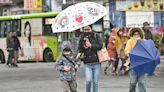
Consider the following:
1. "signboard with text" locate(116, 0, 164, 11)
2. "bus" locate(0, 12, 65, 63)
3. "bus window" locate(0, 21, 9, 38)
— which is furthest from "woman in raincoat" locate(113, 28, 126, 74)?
"signboard with text" locate(116, 0, 164, 11)

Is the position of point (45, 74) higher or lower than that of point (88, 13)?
lower

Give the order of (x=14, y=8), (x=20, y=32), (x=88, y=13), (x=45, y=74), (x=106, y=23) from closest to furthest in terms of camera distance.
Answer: (x=88, y=13) → (x=45, y=74) → (x=20, y=32) → (x=106, y=23) → (x=14, y=8)

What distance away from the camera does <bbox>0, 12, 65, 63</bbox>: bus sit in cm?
2908

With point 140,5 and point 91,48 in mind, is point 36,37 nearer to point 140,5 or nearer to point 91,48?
point 140,5

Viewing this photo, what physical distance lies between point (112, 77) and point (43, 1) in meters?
27.3

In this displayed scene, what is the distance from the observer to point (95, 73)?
11602mm

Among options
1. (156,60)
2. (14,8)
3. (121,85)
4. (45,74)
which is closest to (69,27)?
(156,60)

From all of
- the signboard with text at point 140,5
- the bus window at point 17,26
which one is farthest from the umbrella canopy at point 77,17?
the signboard with text at point 140,5

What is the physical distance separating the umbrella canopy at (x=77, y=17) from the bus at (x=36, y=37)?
15.9 metres

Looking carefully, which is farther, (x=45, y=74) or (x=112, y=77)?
(x=45, y=74)

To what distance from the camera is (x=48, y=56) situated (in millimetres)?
29172

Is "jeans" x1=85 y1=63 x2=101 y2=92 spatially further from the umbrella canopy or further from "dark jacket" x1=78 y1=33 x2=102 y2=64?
the umbrella canopy

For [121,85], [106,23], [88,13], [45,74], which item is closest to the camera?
[88,13]

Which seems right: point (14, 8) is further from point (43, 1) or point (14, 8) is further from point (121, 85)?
point (121, 85)
